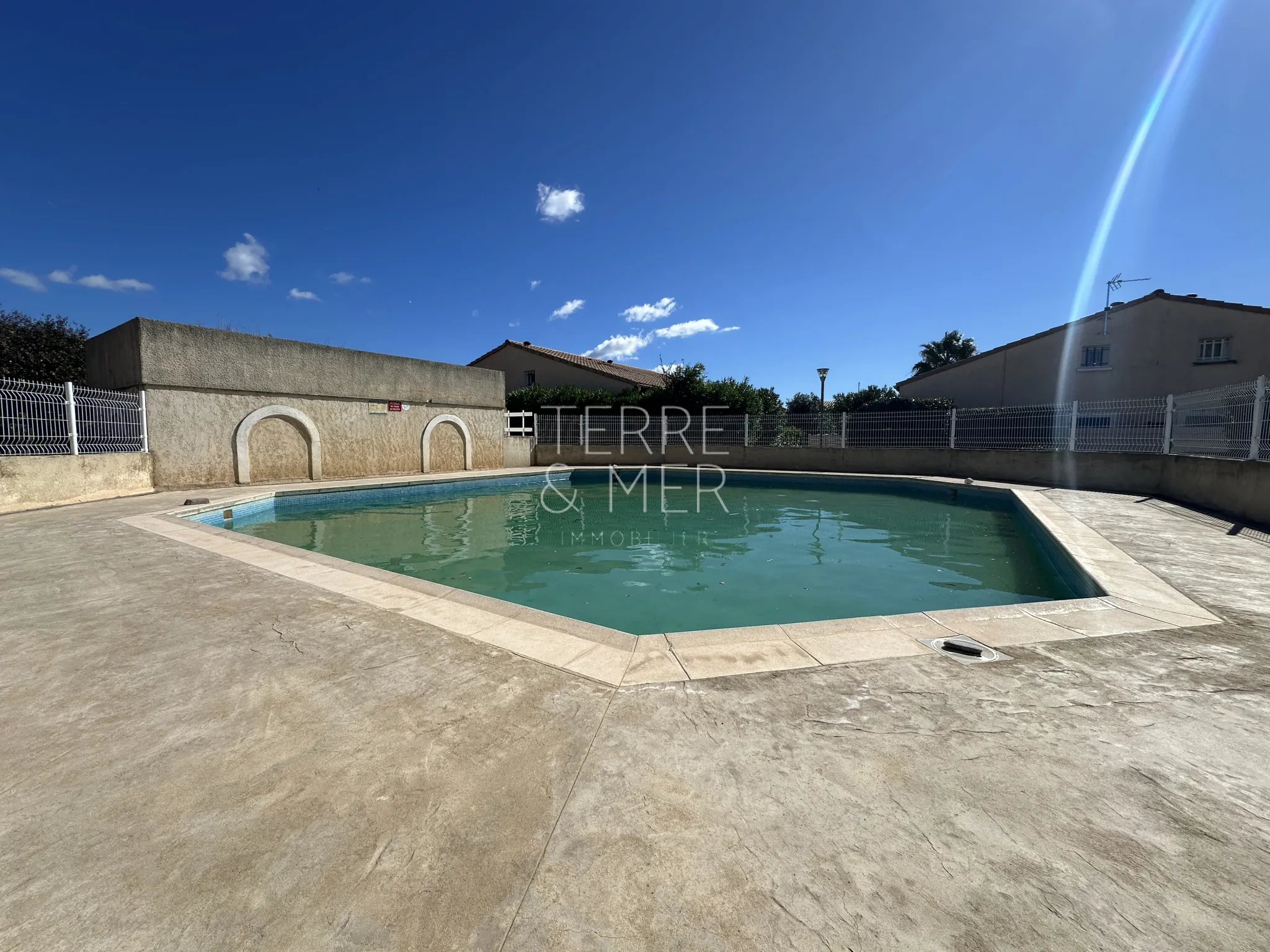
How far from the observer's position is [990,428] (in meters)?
14.5

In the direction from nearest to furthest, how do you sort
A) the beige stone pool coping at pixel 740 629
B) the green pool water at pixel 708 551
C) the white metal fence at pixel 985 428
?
the beige stone pool coping at pixel 740 629 < the green pool water at pixel 708 551 < the white metal fence at pixel 985 428

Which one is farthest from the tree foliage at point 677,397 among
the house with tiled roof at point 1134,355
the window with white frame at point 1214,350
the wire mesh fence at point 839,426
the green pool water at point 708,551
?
the window with white frame at point 1214,350

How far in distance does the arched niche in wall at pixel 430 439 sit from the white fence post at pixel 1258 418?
19.3 meters

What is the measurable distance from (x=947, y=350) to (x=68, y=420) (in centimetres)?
4674

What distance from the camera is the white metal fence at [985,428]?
8336 millimetres

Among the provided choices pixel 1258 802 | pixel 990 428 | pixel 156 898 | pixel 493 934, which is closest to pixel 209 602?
pixel 156 898

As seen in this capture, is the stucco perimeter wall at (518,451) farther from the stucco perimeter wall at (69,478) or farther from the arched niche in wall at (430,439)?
the stucco perimeter wall at (69,478)

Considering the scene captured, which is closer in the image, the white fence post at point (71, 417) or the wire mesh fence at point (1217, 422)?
the wire mesh fence at point (1217, 422)

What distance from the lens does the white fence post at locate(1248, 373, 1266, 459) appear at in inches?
291

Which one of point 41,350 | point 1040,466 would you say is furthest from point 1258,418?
point 41,350

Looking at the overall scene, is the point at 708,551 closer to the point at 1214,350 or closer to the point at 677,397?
the point at 677,397

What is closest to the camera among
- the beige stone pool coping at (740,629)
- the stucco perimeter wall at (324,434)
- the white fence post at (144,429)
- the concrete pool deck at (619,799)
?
the concrete pool deck at (619,799)

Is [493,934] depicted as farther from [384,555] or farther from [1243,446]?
[1243,446]

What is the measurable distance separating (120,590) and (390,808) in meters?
4.21
